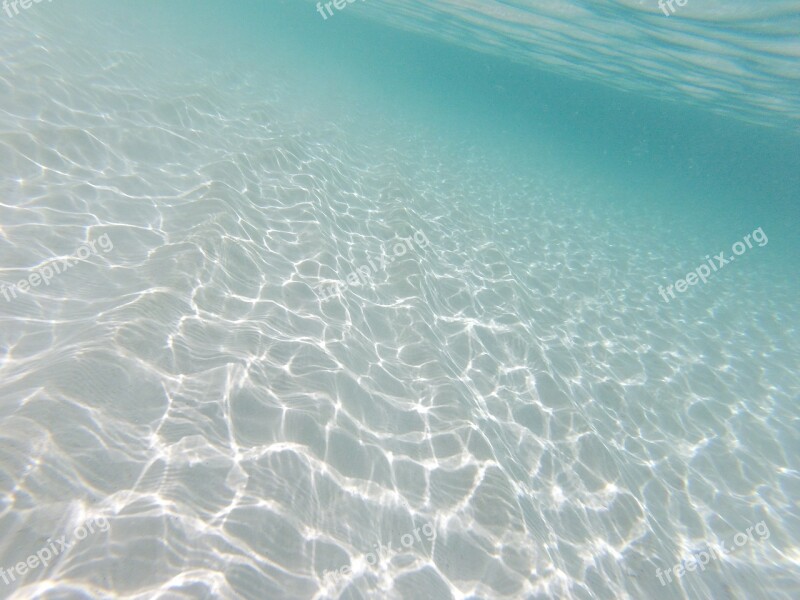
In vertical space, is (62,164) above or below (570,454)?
below

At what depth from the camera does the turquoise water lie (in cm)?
356

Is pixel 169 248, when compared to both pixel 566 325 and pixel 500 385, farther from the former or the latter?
pixel 566 325

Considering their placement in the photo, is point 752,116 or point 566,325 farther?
point 752,116

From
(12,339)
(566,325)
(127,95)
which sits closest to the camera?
(12,339)

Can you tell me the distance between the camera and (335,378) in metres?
5.57

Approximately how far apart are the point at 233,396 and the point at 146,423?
886 millimetres

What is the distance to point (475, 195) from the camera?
1728 centimetres

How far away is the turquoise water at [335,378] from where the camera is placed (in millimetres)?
3557

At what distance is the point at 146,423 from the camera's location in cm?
400

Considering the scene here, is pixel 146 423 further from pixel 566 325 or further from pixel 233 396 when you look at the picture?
pixel 566 325

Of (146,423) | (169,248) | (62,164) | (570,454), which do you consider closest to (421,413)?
(570,454)

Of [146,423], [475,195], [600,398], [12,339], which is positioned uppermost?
[475,195]

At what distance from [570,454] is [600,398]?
7.08 feet

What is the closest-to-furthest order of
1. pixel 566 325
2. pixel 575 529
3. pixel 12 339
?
pixel 12 339, pixel 575 529, pixel 566 325
